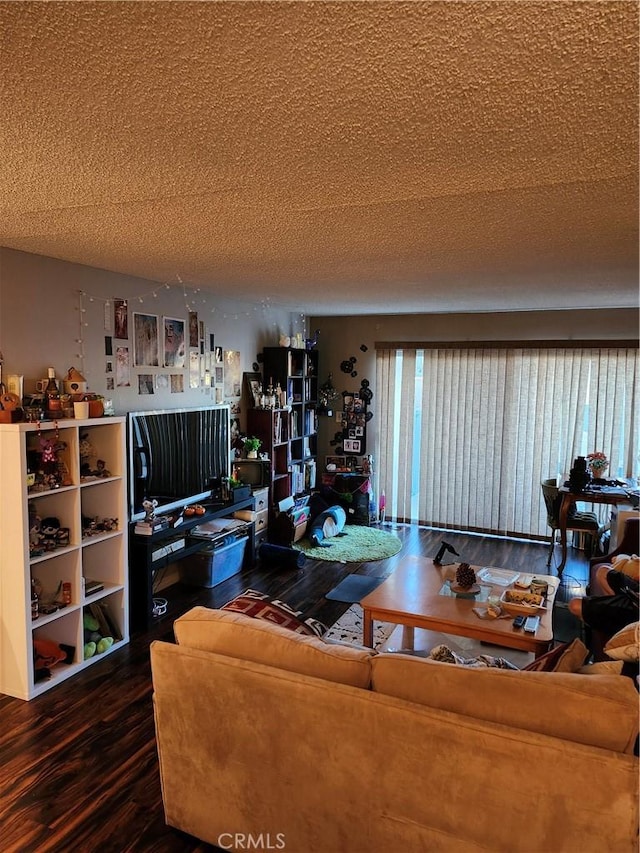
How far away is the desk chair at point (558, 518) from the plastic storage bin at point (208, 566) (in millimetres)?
2985

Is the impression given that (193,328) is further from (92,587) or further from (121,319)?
(92,587)

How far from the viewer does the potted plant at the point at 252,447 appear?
5.57 meters

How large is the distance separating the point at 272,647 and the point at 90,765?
1.24 m

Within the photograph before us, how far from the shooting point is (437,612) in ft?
10.7

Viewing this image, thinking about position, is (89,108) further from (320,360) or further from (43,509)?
(320,360)

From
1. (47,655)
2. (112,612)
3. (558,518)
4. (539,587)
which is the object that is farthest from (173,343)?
(558,518)

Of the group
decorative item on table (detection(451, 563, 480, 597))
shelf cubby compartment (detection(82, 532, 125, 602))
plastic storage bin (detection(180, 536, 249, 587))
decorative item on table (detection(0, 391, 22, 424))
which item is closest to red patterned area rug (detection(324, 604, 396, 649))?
decorative item on table (detection(451, 563, 480, 597))

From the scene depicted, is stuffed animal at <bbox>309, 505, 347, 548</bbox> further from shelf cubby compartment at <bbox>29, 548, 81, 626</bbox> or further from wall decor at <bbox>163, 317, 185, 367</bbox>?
shelf cubby compartment at <bbox>29, 548, 81, 626</bbox>

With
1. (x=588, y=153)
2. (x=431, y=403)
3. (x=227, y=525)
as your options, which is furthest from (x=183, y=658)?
(x=431, y=403)

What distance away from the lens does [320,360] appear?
23.3 feet

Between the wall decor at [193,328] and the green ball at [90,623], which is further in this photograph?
the wall decor at [193,328]

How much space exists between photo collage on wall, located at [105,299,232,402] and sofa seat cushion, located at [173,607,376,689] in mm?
2302

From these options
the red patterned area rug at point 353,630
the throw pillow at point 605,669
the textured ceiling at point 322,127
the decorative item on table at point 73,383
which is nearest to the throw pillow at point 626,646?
the throw pillow at point 605,669

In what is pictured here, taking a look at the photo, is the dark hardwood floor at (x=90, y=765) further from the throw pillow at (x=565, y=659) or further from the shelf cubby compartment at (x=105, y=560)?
the throw pillow at (x=565, y=659)
